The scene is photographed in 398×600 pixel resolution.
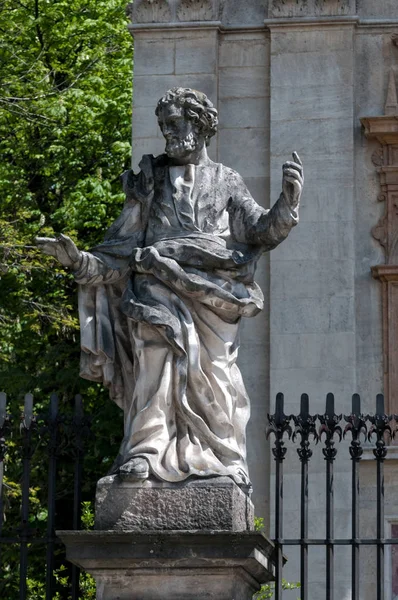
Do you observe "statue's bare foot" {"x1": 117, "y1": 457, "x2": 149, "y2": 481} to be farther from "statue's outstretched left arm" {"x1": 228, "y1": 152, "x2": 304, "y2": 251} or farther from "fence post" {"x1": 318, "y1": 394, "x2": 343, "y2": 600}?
"statue's outstretched left arm" {"x1": 228, "y1": 152, "x2": 304, "y2": 251}

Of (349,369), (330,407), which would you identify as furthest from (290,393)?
(330,407)

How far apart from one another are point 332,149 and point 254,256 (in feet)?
21.4

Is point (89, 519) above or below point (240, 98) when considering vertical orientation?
below

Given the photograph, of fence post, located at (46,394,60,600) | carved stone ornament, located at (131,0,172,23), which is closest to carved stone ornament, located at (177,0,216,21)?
carved stone ornament, located at (131,0,172,23)

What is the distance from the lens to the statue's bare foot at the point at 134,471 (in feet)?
32.7

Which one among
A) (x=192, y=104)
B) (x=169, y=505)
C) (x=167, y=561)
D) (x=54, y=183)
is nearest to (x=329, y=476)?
(x=169, y=505)

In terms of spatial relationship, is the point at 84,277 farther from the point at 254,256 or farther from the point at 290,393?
the point at 290,393

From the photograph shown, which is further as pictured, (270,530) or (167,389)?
(270,530)

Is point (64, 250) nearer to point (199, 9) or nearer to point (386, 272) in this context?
point (386, 272)

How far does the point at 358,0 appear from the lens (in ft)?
56.3

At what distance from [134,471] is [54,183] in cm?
1354

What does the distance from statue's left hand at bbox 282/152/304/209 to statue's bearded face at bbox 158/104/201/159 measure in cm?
80

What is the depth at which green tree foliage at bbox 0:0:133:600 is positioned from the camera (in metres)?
19.9

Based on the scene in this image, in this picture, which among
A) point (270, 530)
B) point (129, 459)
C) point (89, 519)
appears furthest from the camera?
point (270, 530)
